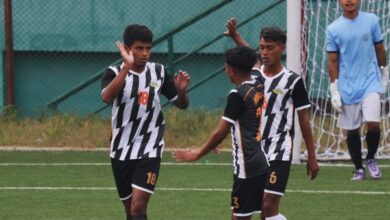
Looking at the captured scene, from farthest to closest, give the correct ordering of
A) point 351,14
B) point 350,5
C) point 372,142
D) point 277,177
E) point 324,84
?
point 324,84
point 372,142
point 351,14
point 350,5
point 277,177

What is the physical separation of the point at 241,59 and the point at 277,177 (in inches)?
49.8

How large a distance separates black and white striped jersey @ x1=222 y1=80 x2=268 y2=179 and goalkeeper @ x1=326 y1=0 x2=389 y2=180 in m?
4.74

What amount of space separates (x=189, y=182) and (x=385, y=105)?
12.4 feet

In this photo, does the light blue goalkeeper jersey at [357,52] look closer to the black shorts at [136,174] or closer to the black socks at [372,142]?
the black socks at [372,142]

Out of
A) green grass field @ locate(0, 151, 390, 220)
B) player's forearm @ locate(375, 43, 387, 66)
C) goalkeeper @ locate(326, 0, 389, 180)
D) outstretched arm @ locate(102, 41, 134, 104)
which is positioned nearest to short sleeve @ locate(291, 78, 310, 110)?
outstretched arm @ locate(102, 41, 134, 104)

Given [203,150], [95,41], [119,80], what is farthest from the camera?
[95,41]

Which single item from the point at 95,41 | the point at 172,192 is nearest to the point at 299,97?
the point at 172,192

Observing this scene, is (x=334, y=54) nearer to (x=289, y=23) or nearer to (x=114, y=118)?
(x=289, y=23)

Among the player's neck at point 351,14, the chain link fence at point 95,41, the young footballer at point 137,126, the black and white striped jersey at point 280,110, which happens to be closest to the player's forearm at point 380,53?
the player's neck at point 351,14

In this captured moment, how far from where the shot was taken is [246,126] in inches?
338

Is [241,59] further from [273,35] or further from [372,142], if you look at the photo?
[372,142]

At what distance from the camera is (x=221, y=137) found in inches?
332

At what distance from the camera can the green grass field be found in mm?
11047

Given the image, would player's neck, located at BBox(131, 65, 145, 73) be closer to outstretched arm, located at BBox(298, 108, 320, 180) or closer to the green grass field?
outstretched arm, located at BBox(298, 108, 320, 180)
